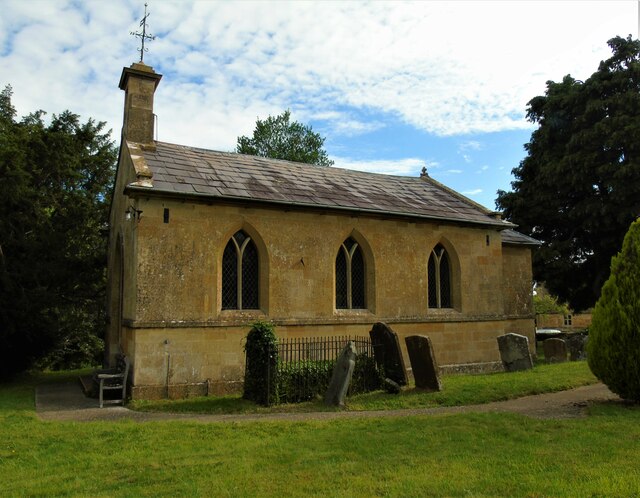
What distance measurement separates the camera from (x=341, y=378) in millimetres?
11133

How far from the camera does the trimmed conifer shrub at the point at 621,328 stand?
983 centimetres

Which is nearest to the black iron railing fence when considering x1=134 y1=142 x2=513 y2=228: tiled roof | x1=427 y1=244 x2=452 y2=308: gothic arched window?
x1=134 y1=142 x2=513 y2=228: tiled roof

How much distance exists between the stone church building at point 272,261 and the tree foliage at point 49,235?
2.92m

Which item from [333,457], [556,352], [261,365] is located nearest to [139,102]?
[261,365]

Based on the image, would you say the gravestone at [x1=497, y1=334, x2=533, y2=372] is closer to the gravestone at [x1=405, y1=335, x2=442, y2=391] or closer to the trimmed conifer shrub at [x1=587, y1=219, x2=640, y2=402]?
the gravestone at [x1=405, y1=335, x2=442, y2=391]

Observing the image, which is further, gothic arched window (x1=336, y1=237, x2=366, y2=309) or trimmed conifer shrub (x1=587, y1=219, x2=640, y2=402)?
gothic arched window (x1=336, y1=237, x2=366, y2=309)

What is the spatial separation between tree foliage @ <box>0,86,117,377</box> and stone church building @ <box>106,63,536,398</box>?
2920mm

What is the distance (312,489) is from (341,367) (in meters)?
5.70

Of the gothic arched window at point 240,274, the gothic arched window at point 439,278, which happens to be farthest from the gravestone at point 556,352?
the gothic arched window at point 240,274

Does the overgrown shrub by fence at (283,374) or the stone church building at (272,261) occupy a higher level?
the stone church building at (272,261)

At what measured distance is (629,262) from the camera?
10.2 m

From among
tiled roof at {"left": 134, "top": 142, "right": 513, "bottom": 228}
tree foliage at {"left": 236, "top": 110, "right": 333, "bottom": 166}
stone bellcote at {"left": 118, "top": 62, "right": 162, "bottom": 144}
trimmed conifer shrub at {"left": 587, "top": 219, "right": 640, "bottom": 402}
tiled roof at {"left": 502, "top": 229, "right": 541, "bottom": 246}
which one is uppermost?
tree foliage at {"left": 236, "top": 110, "right": 333, "bottom": 166}

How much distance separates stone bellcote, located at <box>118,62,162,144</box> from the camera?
15.9 m

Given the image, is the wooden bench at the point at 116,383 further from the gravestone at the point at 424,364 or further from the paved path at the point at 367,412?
the gravestone at the point at 424,364
